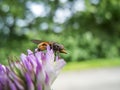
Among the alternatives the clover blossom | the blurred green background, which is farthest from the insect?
the blurred green background

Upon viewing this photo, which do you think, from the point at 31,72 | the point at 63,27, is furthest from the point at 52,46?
the point at 63,27

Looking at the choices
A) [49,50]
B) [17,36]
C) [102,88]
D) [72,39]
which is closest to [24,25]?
[17,36]

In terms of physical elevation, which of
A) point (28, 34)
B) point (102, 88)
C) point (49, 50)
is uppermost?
point (28, 34)

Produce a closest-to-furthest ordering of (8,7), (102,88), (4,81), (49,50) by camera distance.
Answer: (4,81) → (49,50) → (102,88) → (8,7)

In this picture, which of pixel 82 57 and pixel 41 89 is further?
pixel 82 57

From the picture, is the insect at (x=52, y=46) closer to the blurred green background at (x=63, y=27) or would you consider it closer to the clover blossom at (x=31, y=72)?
the clover blossom at (x=31, y=72)

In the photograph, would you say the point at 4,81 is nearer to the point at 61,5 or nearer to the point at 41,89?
the point at 41,89
